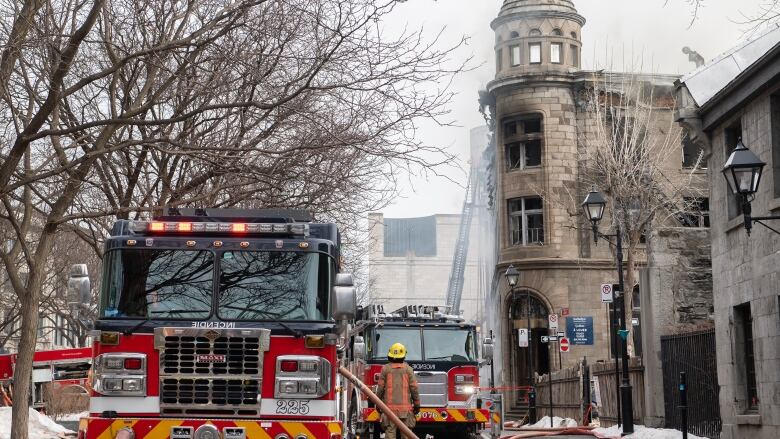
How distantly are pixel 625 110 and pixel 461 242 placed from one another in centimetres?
6461

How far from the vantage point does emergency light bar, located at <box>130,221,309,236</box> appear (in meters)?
12.2

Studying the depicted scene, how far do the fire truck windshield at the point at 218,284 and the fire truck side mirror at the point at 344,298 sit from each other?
46 centimetres

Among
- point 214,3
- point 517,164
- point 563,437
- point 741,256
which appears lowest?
point 563,437

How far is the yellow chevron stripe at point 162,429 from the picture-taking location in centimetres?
1153

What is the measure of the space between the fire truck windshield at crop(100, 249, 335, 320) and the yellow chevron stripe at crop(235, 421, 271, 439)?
112cm

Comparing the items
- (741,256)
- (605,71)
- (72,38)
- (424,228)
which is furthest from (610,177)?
(424,228)

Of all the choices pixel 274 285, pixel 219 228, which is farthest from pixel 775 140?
pixel 219 228

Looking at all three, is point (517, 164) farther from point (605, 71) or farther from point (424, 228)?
point (424, 228)

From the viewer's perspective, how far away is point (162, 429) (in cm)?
1154

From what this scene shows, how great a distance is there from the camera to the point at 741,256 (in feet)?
62.1

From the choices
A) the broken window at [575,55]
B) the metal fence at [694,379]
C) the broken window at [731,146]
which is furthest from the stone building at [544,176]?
the broken window at [731,146]

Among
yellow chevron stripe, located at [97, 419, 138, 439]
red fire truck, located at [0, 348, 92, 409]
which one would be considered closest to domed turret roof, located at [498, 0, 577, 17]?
red fire truck, located at [0, 348, 92, 409]

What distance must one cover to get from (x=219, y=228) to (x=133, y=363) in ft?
5.71

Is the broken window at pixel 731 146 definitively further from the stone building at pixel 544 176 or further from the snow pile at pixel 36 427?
the stone building at pixel 544 176
